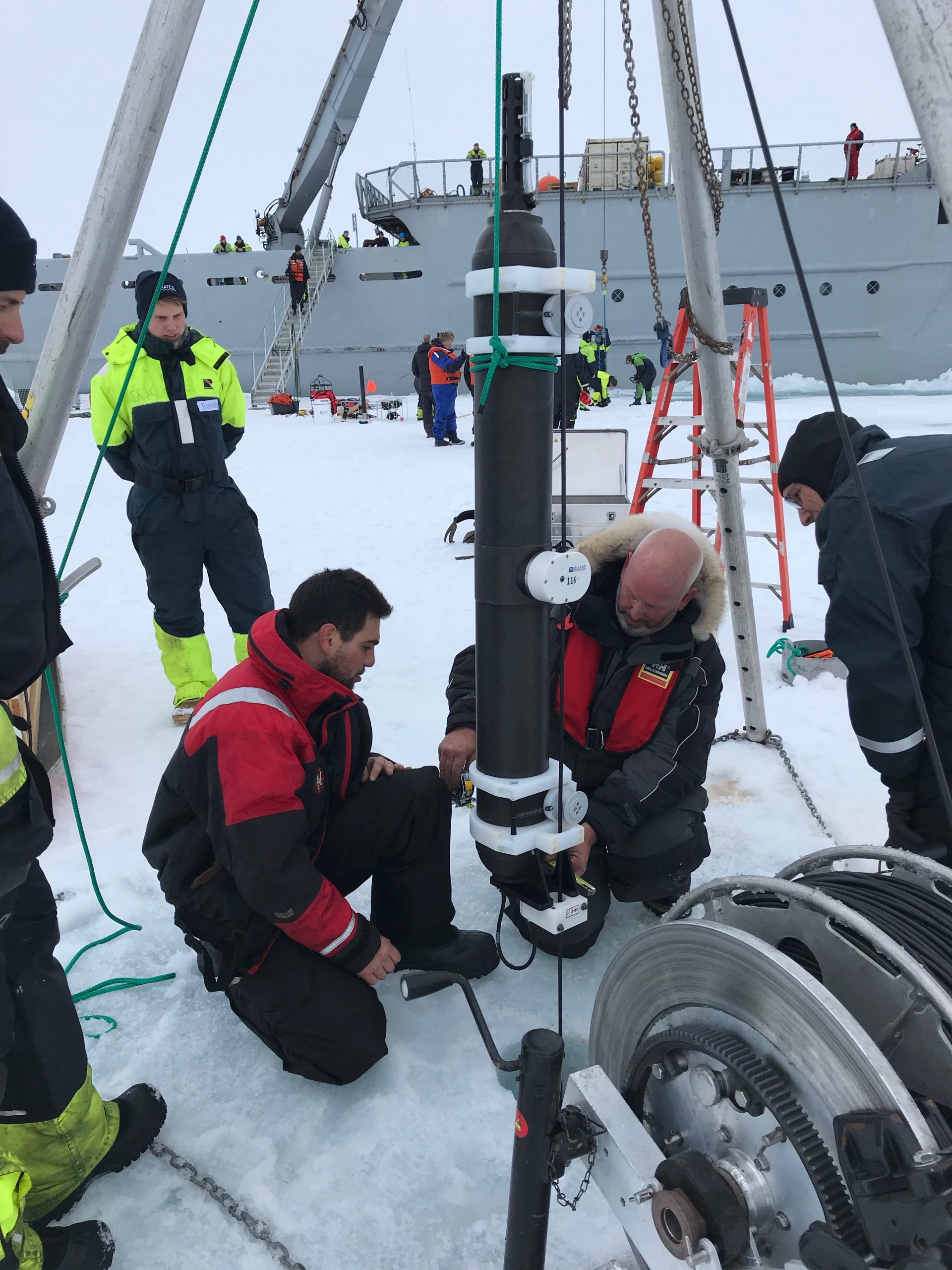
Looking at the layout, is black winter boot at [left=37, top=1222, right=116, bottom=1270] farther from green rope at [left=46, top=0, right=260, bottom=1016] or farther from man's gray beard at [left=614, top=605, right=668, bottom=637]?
man's gray beard at [left=614, top=605, right=668, bottom=637]

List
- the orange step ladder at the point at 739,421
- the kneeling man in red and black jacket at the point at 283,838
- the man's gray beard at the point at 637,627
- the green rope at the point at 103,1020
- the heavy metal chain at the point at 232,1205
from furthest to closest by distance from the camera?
the orange step ladder at the point at 739,421 < the man's gray beard at the point at 637,627 < the green rope at the point at 103,1020 < the kneeling man in red and black jacket at the point at 283,838 < the heavy metal chain at the point at 232,1205

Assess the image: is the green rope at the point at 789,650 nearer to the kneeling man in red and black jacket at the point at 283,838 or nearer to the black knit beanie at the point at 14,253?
the kneeling man in red and black jacket at the point at 283,838

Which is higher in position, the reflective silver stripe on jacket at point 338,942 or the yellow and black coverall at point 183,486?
the yellow and black coverall at point 183,486

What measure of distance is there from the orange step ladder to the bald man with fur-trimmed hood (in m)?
1.24

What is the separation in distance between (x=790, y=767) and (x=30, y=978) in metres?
2.71

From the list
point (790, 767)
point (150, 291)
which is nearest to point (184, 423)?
point (150, 291)

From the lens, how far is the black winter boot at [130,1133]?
163 centimetres

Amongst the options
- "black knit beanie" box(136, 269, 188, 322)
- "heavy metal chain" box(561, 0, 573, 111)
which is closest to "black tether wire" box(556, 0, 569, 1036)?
"heavy metal chain" box(561, 0, 573, 111)

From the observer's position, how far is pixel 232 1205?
1.61m

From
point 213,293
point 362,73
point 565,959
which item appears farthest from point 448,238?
point 565,959

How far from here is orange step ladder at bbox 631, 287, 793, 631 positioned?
3.79 m

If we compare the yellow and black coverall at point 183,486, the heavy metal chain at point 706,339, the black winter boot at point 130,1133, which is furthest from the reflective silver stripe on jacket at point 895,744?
the yellow and black coverall at point 183,486

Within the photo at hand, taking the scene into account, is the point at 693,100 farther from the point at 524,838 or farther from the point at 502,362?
the point at 524,838

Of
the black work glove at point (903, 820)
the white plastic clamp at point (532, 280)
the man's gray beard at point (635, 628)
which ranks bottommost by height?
the black work glove at point (903, 820)
